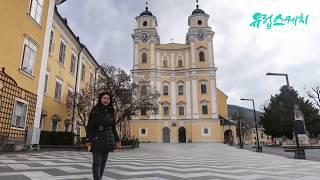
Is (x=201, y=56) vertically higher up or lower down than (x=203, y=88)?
higher up

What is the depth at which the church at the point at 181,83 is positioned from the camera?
5544 centimetres

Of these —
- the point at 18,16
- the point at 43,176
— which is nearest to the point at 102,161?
the point at 43,176

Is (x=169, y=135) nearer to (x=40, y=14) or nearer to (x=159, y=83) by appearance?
(x=159, y=83)

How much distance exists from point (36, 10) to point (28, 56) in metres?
3.04

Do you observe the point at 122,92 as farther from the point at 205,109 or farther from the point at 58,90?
the point at 205,109

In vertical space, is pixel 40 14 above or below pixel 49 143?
above

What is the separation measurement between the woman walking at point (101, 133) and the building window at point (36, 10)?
528 inches

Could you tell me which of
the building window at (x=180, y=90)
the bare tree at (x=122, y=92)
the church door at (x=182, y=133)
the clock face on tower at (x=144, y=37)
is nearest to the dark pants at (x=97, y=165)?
the bare tree at (x=122, y=92)

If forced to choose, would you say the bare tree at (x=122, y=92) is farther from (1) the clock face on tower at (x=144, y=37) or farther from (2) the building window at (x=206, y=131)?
(1) the clock face on tower at (x=144, y=37)

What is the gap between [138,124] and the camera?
5603cm

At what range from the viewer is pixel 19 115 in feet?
49.0

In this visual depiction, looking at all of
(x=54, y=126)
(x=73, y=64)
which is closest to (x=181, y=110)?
(x=73, y=64)

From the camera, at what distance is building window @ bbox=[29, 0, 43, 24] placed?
1623cm

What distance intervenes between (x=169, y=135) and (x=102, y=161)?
52.1 m
